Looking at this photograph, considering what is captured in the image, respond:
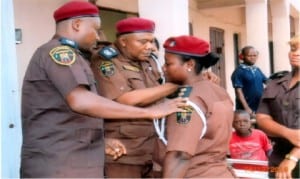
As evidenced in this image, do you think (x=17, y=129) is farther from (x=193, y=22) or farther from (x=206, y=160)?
(x=193, y=22)

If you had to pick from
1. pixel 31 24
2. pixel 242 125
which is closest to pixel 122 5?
pixel 31 24

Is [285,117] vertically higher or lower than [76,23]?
lower

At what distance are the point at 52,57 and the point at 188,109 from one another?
2.28 ft

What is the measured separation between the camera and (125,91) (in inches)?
117

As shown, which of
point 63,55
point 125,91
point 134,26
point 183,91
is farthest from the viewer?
point 134,26

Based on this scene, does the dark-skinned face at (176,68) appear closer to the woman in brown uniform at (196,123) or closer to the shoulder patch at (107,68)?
the woman in brown uniform at (196,123)

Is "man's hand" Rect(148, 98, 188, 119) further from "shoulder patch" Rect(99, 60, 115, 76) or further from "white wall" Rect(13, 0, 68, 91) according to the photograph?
"white wall" Rect(13, 0, 68, 91)

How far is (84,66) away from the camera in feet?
8.08

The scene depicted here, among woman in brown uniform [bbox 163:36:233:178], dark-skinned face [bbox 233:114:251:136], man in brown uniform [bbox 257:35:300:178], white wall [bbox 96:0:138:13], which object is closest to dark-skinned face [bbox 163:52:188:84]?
woman in brown uniform [bbox 163:36:233:178]

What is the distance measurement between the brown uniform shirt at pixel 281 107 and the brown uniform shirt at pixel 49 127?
1.29m

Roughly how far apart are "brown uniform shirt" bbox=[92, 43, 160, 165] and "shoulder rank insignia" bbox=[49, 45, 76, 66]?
0.59 m

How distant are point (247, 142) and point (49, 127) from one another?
2.55 metres

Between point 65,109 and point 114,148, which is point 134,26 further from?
point 65,109

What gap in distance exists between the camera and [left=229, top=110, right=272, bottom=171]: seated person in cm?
446
